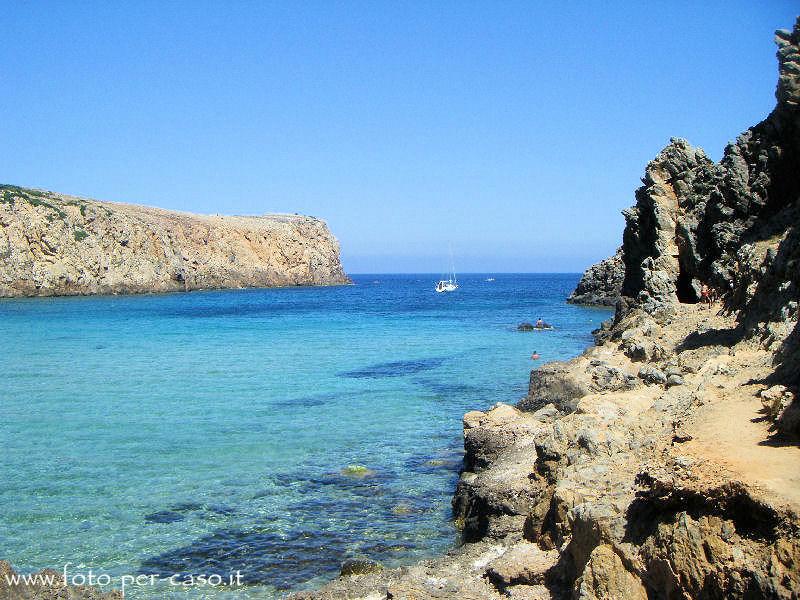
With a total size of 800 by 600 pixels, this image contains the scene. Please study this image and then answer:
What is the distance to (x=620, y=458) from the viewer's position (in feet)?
24.5

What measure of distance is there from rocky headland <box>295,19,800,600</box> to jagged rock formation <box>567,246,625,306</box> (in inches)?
1945

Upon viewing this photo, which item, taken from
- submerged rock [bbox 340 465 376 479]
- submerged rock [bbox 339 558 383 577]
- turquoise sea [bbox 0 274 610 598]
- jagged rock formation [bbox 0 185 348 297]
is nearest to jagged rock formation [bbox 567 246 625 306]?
turquoise sea [bbox 0 274 610 598]

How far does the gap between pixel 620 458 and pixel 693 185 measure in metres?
22.3

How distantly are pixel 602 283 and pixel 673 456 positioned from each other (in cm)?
6952

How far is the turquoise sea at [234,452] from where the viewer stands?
1016cm

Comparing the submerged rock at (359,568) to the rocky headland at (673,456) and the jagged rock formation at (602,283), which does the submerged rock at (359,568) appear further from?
the jagged rock formation at (602,283)

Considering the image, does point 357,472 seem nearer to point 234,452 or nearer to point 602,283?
point 234,452

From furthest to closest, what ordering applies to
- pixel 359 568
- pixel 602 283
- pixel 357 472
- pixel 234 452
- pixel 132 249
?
pixel 132 249, pixel 602 283, pixel 234 452, pixel 357 472, pixel 359 568

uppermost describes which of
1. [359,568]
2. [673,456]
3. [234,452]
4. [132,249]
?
[132,249]

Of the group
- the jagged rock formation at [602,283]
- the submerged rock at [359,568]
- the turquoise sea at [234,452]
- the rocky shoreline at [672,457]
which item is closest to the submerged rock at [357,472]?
the turquoise sea at [234,452]

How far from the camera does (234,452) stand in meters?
15.6

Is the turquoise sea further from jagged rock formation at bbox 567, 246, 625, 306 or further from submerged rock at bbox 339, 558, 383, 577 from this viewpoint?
jagged rock formation at bbox 567, 246, 625, 306

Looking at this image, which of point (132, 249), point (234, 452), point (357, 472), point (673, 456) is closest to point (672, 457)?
point (673, 456)

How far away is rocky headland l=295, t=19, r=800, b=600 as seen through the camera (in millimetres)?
4586
